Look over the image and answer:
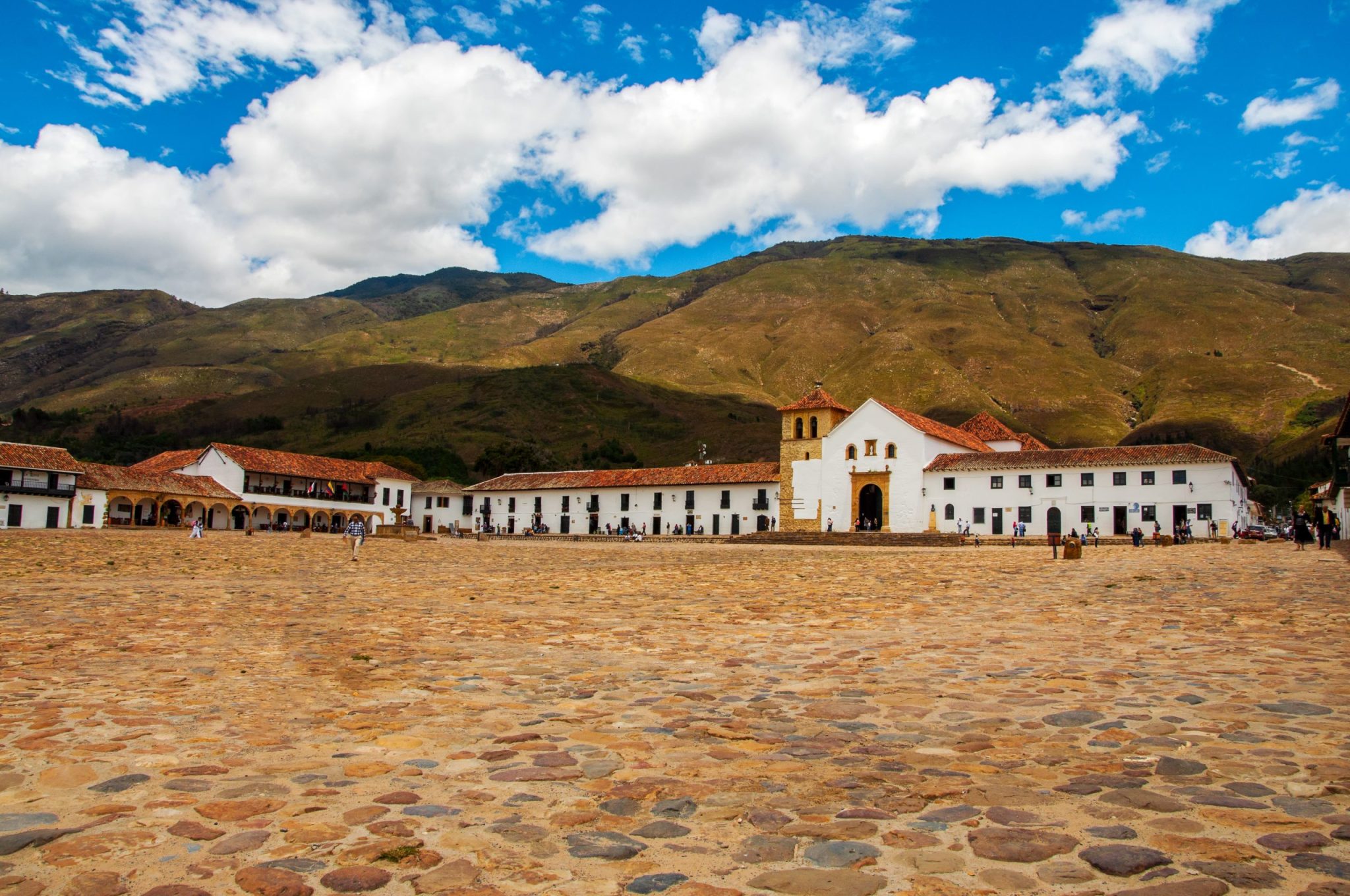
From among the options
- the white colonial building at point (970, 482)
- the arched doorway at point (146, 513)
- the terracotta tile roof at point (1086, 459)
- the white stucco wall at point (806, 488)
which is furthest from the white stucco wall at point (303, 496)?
the terracotta tile roof at point (1086, 459)

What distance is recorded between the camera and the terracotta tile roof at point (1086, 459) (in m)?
45.4

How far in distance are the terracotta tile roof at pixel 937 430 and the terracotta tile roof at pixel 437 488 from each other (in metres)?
35.6

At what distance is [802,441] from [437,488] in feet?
108

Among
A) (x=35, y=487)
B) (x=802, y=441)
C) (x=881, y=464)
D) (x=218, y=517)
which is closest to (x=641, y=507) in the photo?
(x=802, y=441)

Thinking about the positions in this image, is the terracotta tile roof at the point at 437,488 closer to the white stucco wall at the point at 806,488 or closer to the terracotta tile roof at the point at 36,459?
the terracotta tile roof at the point at 36,459

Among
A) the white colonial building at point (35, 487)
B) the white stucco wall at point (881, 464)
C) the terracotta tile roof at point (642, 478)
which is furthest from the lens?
the terracotta tile roof at point (642, 478)

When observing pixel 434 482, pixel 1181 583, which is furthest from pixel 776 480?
pixel 1181 583

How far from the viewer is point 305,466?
6912cm

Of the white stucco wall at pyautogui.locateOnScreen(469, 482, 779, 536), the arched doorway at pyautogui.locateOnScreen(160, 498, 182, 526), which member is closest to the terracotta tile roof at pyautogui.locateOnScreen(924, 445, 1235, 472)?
the white stucco wall at pyautogui.locateOnScreen(469, 482, 779, 536)

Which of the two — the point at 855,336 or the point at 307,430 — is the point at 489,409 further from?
the point at 855,336

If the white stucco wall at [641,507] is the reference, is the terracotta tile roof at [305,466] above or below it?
above

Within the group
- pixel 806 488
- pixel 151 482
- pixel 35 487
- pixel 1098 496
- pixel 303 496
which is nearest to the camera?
pixel 1098 496

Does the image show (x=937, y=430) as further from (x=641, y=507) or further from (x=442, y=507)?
(x=442, y=507)

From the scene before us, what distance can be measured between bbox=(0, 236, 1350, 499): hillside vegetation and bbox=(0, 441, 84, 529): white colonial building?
137ft
